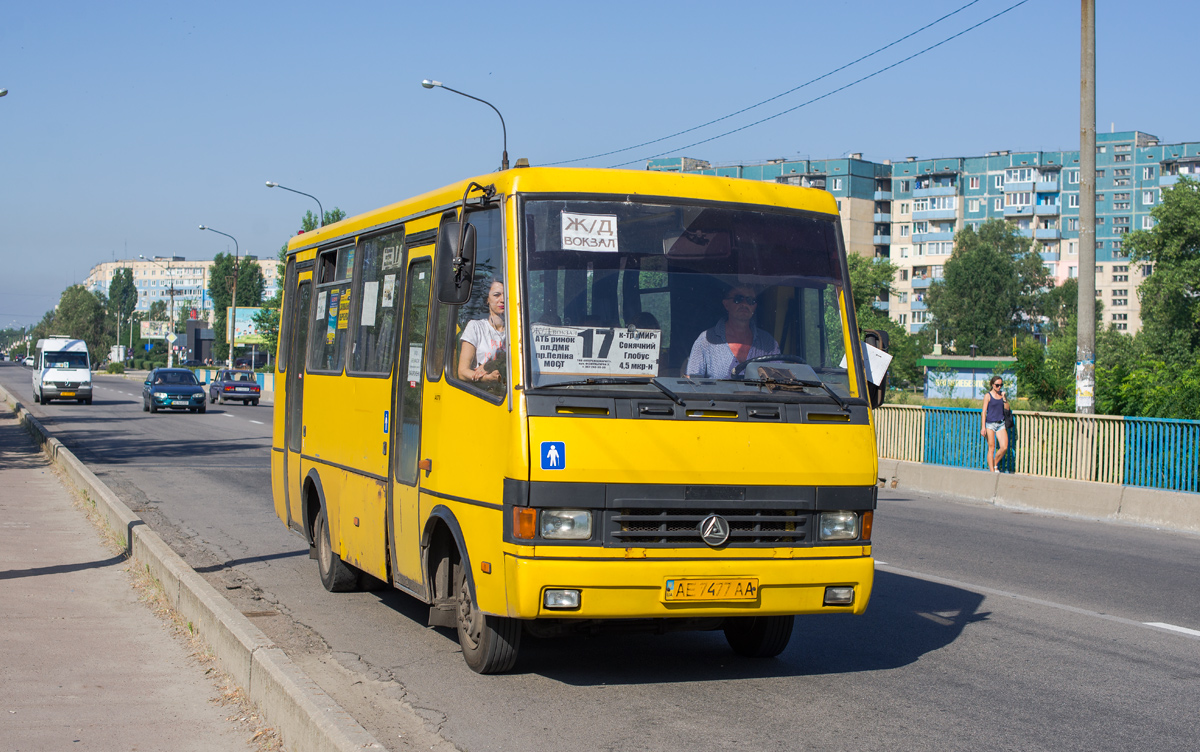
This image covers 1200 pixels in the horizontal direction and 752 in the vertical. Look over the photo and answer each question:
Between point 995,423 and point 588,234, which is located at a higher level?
point 588,234

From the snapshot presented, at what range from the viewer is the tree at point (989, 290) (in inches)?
4385

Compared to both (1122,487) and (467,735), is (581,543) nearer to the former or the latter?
(467,735)

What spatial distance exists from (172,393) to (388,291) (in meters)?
35.7

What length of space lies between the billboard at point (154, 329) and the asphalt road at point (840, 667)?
17118 cm

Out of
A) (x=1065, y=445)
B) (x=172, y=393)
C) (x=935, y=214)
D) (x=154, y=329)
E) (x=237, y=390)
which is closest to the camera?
(x=1065, y=445)

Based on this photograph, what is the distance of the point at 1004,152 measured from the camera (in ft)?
421

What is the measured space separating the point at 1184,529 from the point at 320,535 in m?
11.2

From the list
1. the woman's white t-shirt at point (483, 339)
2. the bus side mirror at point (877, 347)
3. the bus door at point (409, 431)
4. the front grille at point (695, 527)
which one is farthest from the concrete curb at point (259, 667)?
the bus side mirror at point (877, 347)

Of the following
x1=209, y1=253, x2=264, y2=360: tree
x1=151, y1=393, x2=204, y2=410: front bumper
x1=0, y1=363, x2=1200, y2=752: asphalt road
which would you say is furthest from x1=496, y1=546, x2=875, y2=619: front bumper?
x1=209, y1=253, x2=264, y2=360: tree

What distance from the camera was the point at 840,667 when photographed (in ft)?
22.8

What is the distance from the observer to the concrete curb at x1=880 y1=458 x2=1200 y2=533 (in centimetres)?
1573

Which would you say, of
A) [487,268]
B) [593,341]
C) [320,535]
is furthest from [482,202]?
[320,535]

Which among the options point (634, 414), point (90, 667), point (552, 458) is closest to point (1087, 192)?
point (634, 414)

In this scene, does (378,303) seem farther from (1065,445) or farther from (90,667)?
(1065,445)
